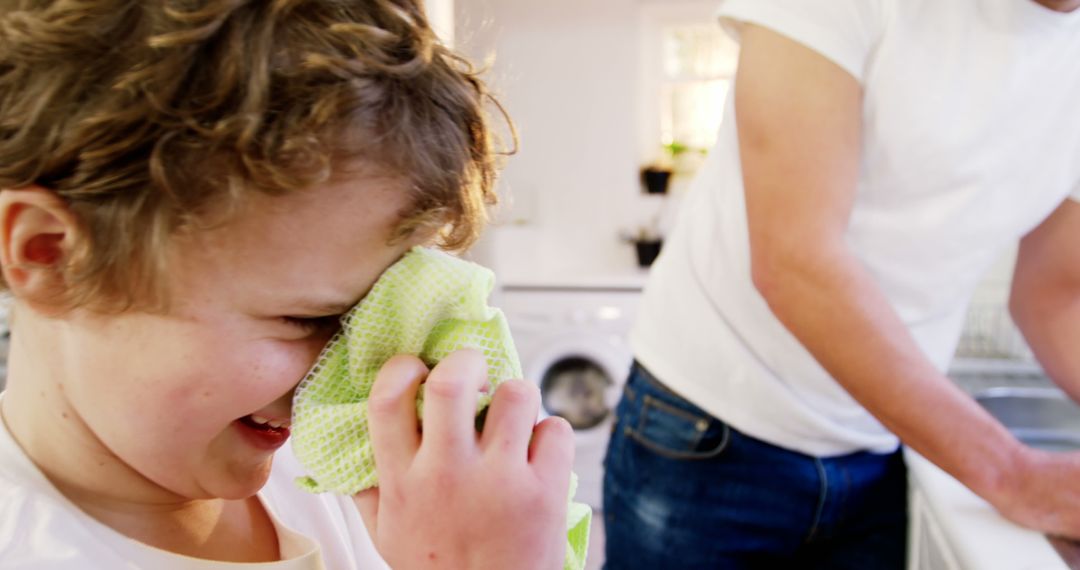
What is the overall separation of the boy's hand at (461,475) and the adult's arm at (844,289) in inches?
17.4

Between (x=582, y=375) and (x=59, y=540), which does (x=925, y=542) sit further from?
(x=582, y=375)

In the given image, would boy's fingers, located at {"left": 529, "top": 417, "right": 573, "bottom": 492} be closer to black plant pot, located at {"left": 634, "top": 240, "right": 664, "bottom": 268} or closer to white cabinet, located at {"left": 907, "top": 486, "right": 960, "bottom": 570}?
white cabinet, located at {"left": 907, "top": 486, "right": 960, "bottom": 570}

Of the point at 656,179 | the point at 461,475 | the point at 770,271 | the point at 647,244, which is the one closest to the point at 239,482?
the point at 461,475

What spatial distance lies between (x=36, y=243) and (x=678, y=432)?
784 mm

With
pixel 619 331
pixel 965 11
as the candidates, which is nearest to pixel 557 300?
pixel 619 331

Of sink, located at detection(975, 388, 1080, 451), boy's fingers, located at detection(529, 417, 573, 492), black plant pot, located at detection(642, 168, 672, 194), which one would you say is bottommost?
black plant pot, located at detection(642, 168, 672, 194)

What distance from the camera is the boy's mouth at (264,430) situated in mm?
604

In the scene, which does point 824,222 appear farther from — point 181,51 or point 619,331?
point 619,331

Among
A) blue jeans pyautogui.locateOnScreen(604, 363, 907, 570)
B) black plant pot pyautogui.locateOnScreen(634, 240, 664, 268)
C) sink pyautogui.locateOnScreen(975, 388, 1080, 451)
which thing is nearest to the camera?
blue jeans pyautogui.locateOnScreen(604, 363, 907, 570)

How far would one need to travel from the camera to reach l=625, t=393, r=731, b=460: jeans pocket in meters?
1.06

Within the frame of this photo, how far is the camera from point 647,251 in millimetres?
3457

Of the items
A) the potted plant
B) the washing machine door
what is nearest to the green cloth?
the washing machine door

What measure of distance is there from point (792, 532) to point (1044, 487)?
0.31 m

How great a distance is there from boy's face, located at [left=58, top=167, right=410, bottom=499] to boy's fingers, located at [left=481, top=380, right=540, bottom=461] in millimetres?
119
